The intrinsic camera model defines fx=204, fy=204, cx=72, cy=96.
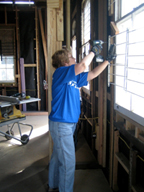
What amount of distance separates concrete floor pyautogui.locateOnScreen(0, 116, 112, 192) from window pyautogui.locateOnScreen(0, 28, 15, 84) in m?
3.27

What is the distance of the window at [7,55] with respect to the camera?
689cm

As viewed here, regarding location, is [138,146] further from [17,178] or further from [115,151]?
[17,178]

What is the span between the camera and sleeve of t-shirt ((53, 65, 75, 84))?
1.83 metres

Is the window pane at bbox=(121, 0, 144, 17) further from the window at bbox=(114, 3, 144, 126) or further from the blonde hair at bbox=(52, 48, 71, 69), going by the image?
the blonde hair at bbox=(52, 48, 71, 69)

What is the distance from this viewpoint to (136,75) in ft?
5.61

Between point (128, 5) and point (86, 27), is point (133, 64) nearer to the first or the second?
point (128, 5)

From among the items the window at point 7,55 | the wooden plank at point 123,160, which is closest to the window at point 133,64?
the wooden plank at point 123,160

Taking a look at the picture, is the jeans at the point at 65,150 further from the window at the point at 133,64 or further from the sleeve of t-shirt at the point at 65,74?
the window at the point at 133,64

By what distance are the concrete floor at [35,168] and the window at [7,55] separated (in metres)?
3.27

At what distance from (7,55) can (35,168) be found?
491cm

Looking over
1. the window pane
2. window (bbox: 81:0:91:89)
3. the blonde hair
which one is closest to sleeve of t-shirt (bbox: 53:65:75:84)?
the blonde hair

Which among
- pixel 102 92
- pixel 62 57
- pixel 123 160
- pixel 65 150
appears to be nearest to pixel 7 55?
pixel 102 92

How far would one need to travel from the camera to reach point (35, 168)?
304cm

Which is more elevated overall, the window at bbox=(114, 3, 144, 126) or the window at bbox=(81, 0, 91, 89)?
the window at bbox=(81, 0, 91, 89)
